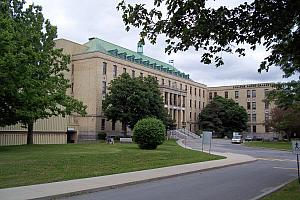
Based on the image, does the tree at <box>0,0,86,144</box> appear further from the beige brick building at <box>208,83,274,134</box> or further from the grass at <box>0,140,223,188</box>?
the beige brick building at <box>208,83,274,134</box>

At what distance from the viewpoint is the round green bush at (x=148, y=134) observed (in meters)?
31.8

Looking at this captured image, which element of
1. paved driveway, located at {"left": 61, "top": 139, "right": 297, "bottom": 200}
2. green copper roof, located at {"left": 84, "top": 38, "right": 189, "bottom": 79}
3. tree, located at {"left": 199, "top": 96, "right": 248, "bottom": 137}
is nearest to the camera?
paved driveway, located at {"left": 61, "top": 139, "right": 297, "bottom": 200}

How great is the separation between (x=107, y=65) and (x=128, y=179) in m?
58.4

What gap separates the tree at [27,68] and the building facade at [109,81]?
794 inches

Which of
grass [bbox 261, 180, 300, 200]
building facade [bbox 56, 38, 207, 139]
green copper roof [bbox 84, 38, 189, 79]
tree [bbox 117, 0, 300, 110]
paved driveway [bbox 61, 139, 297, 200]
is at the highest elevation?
green copper roof [bbox 84, 38, 189, 79]

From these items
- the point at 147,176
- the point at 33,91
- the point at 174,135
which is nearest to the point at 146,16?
the point at 147,176

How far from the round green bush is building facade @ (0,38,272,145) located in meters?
21.8

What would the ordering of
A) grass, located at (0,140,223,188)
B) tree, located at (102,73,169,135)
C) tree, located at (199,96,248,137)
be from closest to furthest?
grass, located at (0,140,223,188), tree, located at (102,73,169,135), tree, located at (199,96,248,137)

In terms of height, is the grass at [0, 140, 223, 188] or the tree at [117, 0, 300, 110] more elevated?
the tree at [117, 0, 300, 110]

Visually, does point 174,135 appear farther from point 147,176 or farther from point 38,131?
point 147,176

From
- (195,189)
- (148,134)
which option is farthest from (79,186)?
(148,134)

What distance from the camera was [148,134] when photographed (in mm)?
31859

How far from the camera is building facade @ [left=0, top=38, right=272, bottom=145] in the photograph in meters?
70.3

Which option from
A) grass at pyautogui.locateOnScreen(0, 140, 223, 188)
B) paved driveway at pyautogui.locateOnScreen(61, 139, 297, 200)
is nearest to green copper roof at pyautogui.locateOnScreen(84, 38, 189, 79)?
grass at pyautogui.locateOnScreen(0, 140, 223, 188)
